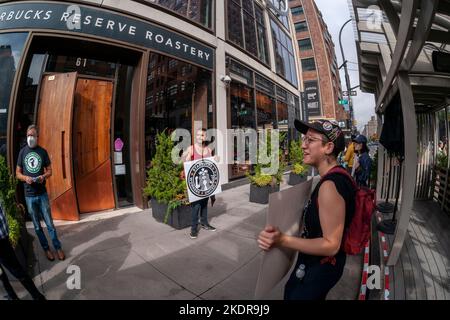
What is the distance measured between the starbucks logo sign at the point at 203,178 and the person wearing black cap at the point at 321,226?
9.79 feet

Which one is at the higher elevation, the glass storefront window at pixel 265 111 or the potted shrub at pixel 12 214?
the glass storefront window at pixel 265 111

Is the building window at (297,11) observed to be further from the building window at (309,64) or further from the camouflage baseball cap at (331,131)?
the camouflage baseball cap at (331,131)

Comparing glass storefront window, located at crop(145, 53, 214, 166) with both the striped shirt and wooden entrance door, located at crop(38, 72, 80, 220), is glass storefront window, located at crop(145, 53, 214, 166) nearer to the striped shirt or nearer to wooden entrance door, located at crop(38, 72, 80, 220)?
wooden entrance door, located at crop(38, 72, 80, 220)

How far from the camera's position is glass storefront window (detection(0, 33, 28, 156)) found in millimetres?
4773

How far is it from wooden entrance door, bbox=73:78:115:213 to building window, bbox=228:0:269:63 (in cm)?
592

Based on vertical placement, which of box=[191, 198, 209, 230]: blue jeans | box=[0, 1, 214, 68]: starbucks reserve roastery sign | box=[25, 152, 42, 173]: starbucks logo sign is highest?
box=[0, 1, 214, 68]: starbucks reserve roastery sign

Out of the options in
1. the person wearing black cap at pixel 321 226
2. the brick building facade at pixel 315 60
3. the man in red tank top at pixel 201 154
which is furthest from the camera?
the brick building facade at pixel 315 60

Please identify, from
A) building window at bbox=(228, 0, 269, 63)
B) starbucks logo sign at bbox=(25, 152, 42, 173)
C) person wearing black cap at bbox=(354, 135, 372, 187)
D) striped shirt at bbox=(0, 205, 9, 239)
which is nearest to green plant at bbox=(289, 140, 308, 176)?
person wearing black cap at bbox=(354, 135, 372, 187)

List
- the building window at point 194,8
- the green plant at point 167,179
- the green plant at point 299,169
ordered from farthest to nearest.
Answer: the green plant at point 299,169
the building window at point 194,8
the green plant at point 167,179

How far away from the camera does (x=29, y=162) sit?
3.41 meters

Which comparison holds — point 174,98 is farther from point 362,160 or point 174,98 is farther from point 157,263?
point 362,160

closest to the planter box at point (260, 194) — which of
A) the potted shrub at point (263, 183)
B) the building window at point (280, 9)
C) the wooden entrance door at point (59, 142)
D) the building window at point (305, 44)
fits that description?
the potted shrub at point (263, 183)

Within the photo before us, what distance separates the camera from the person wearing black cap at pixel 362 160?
6.26 m
